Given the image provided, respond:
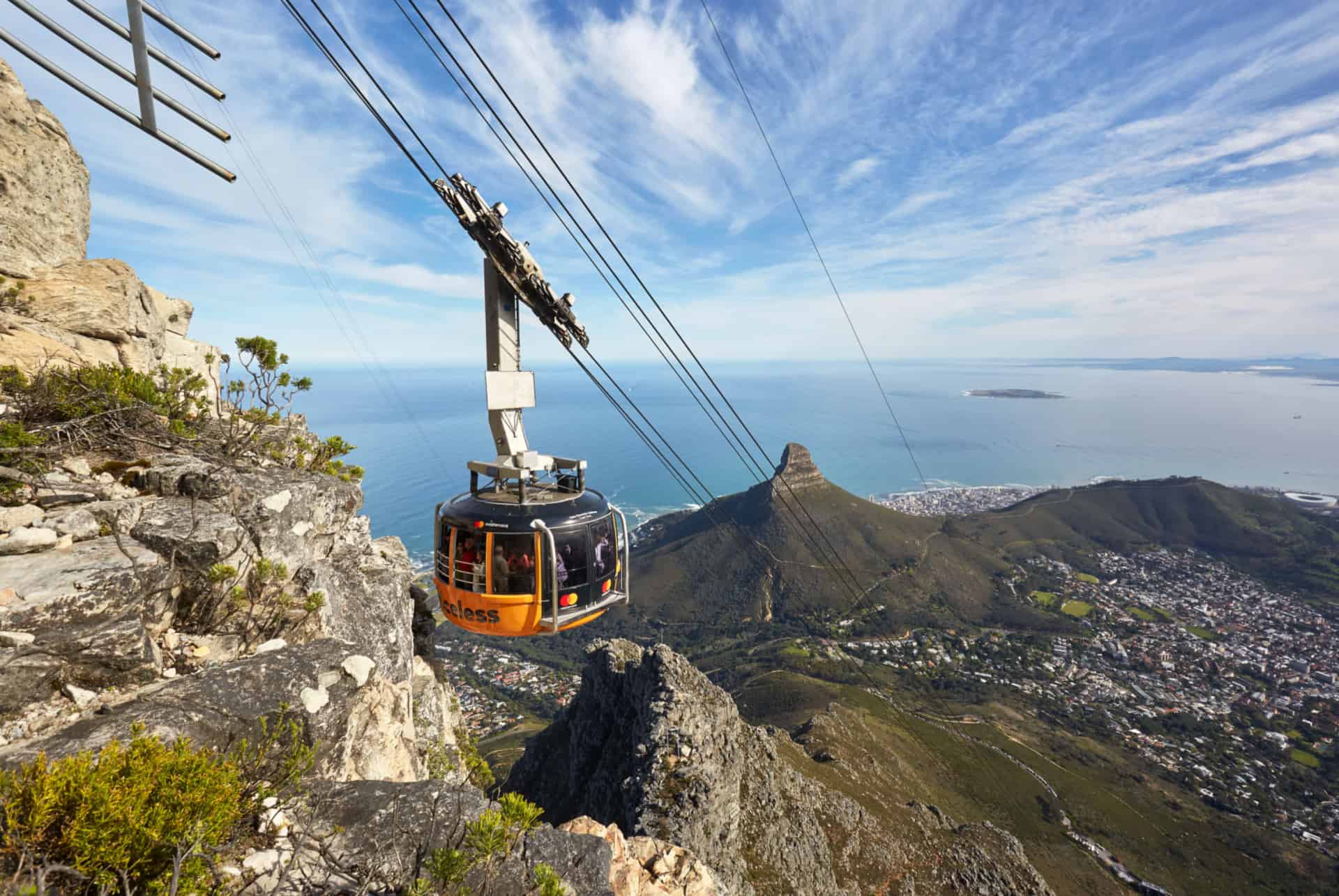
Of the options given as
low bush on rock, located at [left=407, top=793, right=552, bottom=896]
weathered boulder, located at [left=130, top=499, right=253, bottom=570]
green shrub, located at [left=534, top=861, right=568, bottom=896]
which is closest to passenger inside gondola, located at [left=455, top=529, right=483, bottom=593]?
weathered boulder, located at [left=130, top=499, right=253, bottom=570]

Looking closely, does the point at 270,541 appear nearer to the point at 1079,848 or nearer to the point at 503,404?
the point at 503,404

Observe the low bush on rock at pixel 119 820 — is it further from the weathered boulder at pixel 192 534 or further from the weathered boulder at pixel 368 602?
the weathered boulder at pixel 368 602

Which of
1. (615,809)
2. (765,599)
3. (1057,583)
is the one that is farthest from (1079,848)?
(1057,583)

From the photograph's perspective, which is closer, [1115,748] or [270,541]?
[270,541]

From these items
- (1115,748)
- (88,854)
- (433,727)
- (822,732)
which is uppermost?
(88,854)

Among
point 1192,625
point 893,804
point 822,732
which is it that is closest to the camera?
point 893,804

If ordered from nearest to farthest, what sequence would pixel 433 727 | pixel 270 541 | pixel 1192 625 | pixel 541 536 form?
pixel 270 541 → pixel 541 536 → pixel 433 727 → pixel 1192 625
